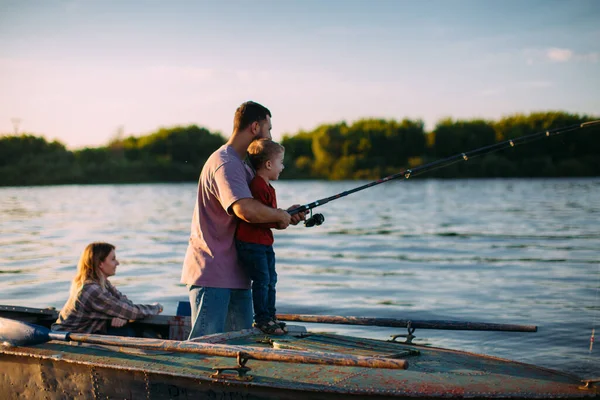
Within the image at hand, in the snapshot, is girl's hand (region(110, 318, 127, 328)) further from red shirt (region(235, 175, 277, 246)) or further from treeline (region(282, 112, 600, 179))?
treeline (region(282, 112, 600, 179))

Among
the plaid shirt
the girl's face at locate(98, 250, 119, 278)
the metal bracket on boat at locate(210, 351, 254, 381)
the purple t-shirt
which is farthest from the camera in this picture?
the girl's face at locate(98, 250, 119, 278)

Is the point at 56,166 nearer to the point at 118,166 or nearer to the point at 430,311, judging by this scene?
the point at 118,166

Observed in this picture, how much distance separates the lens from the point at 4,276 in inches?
650

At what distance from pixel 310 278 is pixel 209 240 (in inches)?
422

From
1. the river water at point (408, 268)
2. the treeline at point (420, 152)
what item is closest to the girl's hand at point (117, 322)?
the river water at point (408, 268)

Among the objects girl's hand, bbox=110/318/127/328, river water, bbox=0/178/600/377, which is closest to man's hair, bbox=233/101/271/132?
girl's hand, bbox=110/318/127/328

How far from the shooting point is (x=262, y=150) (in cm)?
572

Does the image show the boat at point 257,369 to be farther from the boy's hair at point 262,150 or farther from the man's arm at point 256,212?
the boy's hair at point 262,150

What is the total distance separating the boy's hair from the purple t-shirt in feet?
0.33

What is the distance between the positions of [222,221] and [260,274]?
1.59 feet

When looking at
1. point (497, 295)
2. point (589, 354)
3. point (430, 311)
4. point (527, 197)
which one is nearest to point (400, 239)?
point (497, 295)

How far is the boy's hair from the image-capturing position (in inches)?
225

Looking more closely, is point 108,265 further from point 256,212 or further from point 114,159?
point 114,159

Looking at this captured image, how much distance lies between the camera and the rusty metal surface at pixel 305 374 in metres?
4.72
